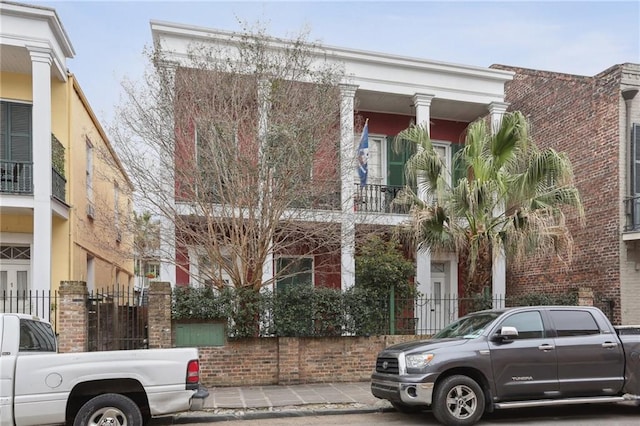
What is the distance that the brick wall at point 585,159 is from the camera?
589 inches

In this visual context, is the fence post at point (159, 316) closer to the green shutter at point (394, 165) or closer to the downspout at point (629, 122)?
the green shutter at point (394, 165)

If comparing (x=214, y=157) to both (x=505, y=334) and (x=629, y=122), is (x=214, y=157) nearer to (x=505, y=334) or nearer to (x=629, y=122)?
(x=505, y=334)

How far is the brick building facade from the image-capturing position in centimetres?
1470

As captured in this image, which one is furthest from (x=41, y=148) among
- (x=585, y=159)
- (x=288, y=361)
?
(x=585, y=159)

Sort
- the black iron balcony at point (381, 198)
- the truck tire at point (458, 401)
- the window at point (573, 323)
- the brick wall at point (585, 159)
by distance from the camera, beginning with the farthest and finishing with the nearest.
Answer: the black iron balcony at point (381, 198) → the brick wall at point (585, 159) → the window at point (573, 323) → the truck tire at point (458, 401)

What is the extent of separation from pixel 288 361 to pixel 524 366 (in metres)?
4.98

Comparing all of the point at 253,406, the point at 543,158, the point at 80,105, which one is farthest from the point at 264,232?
the point at 80,105

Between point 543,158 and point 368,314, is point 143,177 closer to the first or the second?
point 368,314

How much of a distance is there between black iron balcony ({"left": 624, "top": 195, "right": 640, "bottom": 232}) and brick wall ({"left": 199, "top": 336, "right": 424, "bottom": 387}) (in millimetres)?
7398

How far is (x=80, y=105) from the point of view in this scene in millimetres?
15836

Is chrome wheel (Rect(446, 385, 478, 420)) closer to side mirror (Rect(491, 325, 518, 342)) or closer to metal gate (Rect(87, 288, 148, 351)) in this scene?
side mirror (Rect(491, 325, 518, 342))

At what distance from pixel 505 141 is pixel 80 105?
1128cm

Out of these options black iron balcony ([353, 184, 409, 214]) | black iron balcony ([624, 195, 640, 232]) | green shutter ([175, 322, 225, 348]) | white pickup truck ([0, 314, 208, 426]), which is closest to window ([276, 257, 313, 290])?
black iron balcony ([353, 184, 409, 214])

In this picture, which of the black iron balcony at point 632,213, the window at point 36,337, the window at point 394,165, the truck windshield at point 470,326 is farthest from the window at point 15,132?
the black iron balcony at point 632,213
